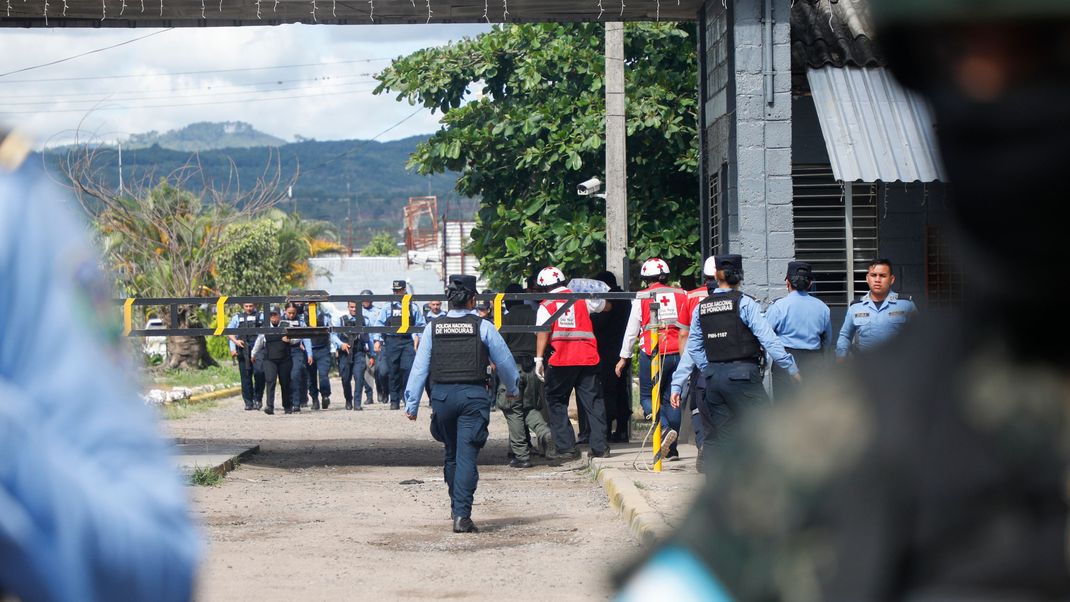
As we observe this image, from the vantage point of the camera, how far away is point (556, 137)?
1967 cm

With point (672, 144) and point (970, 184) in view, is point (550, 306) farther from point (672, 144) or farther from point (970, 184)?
point (970, 184)

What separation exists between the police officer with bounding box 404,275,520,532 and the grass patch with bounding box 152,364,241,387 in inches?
751

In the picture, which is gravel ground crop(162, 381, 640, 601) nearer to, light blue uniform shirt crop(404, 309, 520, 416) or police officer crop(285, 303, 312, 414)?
light blue uniform shirt crop(404, 309, 520, 416)

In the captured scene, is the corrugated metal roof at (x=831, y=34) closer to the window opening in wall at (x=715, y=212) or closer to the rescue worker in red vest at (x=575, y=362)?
the window opening in wall at (x=715, y=212)

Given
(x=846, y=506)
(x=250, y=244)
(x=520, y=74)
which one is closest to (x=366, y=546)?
(x=846, y=506)

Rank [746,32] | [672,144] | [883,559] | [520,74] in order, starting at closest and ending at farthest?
[883,559]
[746,32]
[672,144]
[520,74]

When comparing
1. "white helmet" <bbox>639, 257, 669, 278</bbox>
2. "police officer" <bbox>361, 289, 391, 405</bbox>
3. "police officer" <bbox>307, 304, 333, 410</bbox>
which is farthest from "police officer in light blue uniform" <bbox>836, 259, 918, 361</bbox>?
"police officer" <bbox>361, 289, 391, 405</bbox>

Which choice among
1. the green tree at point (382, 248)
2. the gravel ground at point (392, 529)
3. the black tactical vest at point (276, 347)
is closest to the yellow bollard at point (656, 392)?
the gravel ground at point (392, 529)

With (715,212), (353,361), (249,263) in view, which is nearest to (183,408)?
(353,361)

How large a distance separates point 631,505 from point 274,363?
13.2 metres

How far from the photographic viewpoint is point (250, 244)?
141ft

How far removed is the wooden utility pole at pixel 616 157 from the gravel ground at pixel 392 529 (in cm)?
274

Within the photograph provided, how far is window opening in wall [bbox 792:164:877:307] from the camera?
13.7 meters

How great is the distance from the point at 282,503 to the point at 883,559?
11341 millimetres
